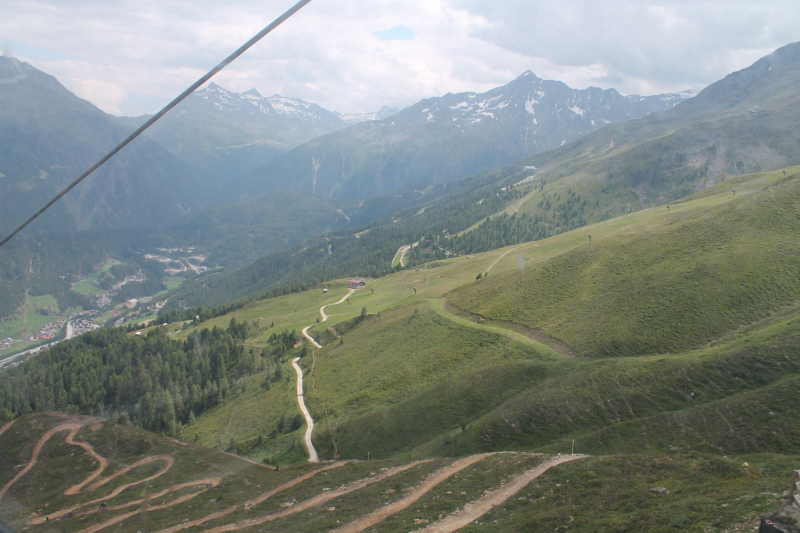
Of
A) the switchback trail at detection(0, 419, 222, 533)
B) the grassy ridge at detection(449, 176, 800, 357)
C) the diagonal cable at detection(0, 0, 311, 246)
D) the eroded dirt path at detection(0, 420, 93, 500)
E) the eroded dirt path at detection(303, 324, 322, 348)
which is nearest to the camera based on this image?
the diagonal cable at detection(0, 0, 311, 246)

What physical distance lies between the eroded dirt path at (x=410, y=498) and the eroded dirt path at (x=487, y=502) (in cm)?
465

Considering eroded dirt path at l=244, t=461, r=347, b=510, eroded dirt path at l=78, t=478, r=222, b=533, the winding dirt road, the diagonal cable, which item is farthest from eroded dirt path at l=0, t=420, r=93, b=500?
the diagonal cable

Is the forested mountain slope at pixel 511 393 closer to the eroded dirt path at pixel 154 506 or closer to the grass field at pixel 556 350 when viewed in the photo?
the grass field at pixel 556 350

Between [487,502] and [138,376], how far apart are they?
309ft

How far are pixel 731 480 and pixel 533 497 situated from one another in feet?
35.7

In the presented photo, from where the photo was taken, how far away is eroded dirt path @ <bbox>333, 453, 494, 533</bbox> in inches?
1086

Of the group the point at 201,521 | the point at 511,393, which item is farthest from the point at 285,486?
the point at 511,393

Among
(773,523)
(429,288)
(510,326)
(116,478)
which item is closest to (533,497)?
(773,523)

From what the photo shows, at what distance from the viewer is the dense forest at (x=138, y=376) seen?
277 feet

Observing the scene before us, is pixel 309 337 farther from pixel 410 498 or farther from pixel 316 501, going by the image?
pixel 410 498

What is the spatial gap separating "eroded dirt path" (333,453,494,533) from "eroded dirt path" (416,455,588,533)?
4645mm

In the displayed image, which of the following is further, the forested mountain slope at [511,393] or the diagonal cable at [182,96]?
the forested mountain slope at [511,393]

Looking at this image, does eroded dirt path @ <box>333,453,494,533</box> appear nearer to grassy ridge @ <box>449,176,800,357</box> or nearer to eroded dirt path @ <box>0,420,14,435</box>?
grassy ridge @ <box>449,176,800,357</box>

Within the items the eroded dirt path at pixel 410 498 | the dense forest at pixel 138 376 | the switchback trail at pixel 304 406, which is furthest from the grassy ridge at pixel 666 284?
the dense forest at pixel 138 376
